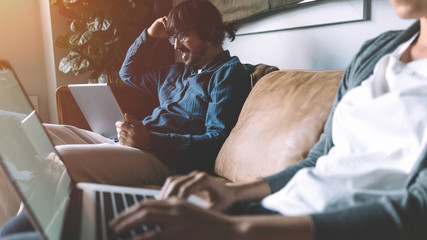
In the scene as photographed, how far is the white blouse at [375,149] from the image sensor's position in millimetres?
609

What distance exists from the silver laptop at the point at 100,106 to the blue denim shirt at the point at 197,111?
0.17 meters

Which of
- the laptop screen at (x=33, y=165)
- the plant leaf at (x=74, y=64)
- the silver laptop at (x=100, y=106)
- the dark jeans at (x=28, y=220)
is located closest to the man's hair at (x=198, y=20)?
the silver laptop at (x=100, y=106)

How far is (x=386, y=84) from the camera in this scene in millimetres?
704

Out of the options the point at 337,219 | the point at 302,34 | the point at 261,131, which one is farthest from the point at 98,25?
the point at 337,219

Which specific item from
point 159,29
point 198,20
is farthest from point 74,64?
point 198,20

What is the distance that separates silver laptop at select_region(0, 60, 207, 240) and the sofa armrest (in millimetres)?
787

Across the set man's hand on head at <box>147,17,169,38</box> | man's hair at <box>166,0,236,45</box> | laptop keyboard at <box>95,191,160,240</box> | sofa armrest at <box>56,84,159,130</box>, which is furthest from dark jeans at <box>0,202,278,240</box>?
man's hand on head at <box>147,17,169,38</box>

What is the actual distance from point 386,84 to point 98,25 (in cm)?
240

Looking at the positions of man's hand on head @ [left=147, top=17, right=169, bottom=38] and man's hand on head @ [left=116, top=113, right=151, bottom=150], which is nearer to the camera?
man's hand on head @ [left=116, top=113, right=151, bottom=150]

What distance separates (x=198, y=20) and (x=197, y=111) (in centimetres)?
45

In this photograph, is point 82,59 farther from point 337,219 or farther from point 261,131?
point 337,219

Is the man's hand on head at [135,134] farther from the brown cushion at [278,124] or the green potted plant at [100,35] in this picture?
the green potted plant at [100,35]

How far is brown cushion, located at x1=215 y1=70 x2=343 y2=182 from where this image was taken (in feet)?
3.41

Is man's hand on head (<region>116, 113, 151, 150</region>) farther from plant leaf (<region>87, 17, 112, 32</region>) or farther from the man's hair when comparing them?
plant leaf (<region>87, 17, 112, 32</region>)
